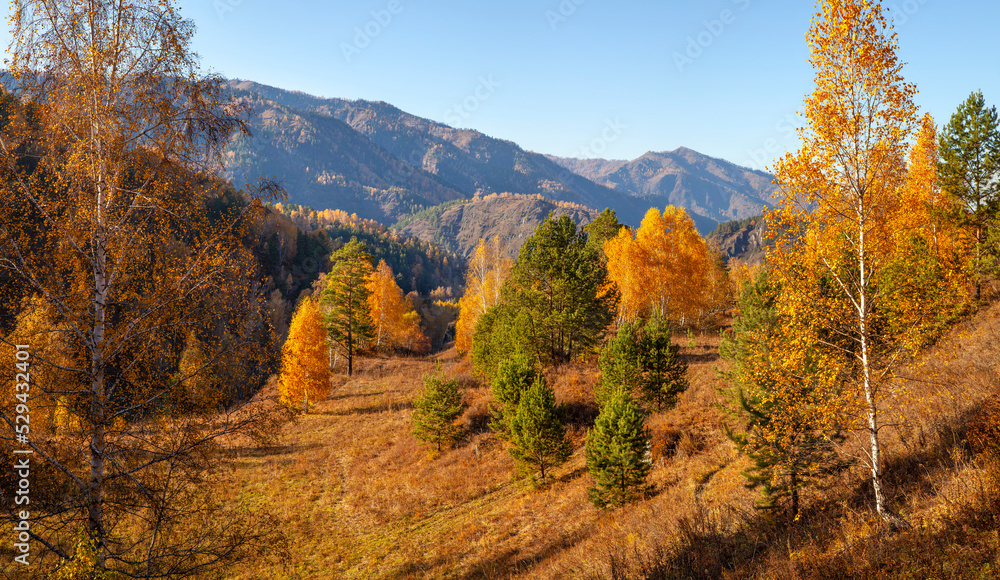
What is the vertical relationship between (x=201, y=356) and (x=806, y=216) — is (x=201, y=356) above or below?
below

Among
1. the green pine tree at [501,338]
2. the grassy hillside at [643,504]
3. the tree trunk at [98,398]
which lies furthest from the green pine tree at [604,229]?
the tree trunk at [98,398]

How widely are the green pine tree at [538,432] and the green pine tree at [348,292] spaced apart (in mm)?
27223

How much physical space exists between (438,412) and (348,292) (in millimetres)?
21454

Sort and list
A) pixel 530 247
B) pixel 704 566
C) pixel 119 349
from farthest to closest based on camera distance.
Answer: pixel 530 247 < pixel 704 566 < pixel 119 349

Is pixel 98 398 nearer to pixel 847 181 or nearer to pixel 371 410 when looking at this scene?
pixel 847 181

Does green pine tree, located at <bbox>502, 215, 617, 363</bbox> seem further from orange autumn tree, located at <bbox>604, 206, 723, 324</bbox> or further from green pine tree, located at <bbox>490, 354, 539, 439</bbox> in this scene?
orange autumn tree, located at <bbox>604, 206, 723, 324</bbox>

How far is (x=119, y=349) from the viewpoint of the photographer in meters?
7.02

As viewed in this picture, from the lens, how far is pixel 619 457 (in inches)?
600

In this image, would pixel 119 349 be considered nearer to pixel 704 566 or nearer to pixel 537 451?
pixel 704 566

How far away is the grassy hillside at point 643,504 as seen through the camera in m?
8.08

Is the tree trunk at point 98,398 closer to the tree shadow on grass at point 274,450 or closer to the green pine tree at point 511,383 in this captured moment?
the green pine tree at point 511,383

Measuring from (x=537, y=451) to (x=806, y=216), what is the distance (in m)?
13.7

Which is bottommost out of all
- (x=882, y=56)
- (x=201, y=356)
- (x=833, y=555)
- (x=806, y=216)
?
(x=833, y=555)

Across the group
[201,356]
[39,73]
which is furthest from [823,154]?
[39,73]
